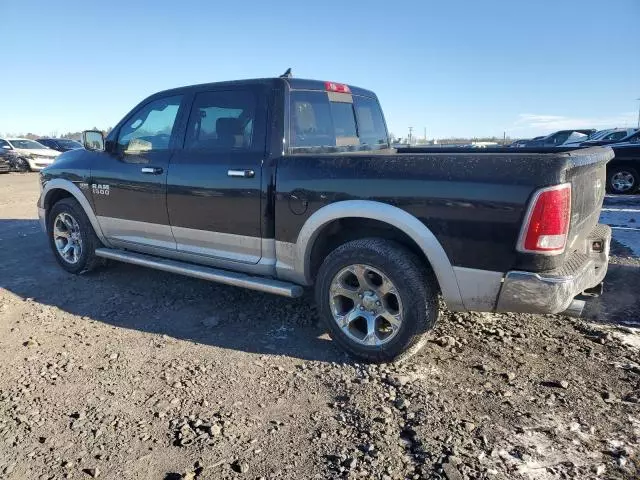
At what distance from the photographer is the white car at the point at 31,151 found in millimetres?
20906


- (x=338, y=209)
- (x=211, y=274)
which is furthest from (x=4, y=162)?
(x=338, y=209)

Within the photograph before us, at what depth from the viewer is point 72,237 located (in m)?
5.52

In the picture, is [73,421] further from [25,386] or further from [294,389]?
[294,389]

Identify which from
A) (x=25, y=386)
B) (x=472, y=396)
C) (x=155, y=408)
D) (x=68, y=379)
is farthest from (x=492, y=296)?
(x=25, y=386)

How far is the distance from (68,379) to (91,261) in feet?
7.83

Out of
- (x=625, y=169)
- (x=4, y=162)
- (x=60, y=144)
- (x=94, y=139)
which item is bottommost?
(x=4, y=162)

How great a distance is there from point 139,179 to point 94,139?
86 cm

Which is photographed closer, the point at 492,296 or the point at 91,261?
the point at 492,296

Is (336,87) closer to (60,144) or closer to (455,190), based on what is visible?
(455,190)

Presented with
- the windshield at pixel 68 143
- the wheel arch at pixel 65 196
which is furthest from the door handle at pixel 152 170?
the windshield at pixel 68 143

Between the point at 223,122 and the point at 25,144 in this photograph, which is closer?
the point at 223,122

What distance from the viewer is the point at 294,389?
3129mm

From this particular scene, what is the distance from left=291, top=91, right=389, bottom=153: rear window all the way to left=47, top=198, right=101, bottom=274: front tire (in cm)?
277

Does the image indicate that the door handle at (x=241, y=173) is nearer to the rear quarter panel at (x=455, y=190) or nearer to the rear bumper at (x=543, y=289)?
the rear quarter panel at (x=455, y=190)
